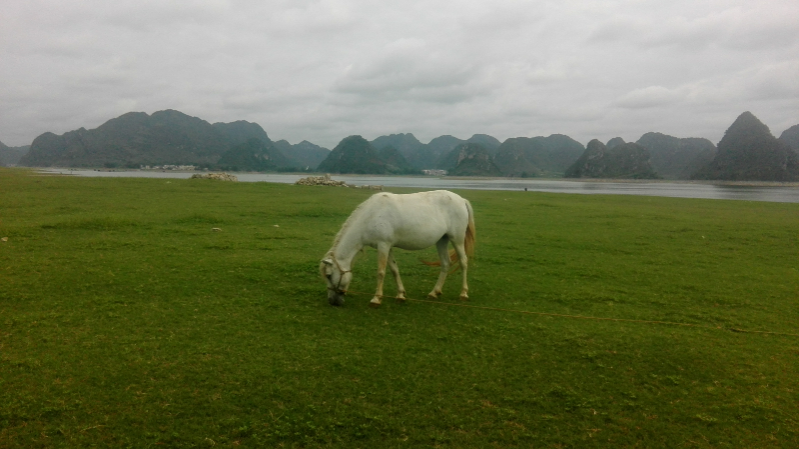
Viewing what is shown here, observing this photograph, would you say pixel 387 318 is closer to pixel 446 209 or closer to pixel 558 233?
pixel 446 209

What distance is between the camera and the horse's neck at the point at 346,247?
675 cm

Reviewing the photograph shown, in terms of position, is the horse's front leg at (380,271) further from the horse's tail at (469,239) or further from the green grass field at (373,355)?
the horse's tail at (469,239)

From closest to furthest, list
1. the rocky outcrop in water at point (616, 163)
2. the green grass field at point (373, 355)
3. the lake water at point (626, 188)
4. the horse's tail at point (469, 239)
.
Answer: the green grass field at point (373, 355), the horse's tail at point (469, 239), the lake water at point (626, 188), the rocky outcrop in water at point (616, 163)

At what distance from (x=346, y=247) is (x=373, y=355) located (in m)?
2.28

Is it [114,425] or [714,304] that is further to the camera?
[714,304]

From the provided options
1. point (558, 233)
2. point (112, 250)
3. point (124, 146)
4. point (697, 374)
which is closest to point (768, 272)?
point (558, 233)

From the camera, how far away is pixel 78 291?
6457mm

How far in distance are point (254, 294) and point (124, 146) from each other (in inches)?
8756

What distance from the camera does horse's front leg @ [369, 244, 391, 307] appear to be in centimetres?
673

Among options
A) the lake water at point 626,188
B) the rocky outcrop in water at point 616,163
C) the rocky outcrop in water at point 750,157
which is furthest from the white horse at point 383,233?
the rocky outcrop in water at point 616,163

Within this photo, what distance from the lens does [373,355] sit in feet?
16.3

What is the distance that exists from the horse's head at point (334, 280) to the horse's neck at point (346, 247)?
0.41ft

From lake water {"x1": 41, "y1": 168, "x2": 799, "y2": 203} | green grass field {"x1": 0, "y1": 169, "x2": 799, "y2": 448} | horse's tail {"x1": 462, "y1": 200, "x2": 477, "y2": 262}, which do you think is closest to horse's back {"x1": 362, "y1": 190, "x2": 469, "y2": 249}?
horse's tail {"x1": 462, "y1": 200, "x2": 477, "y2": 262}

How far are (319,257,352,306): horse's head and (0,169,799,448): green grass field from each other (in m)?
0.31
